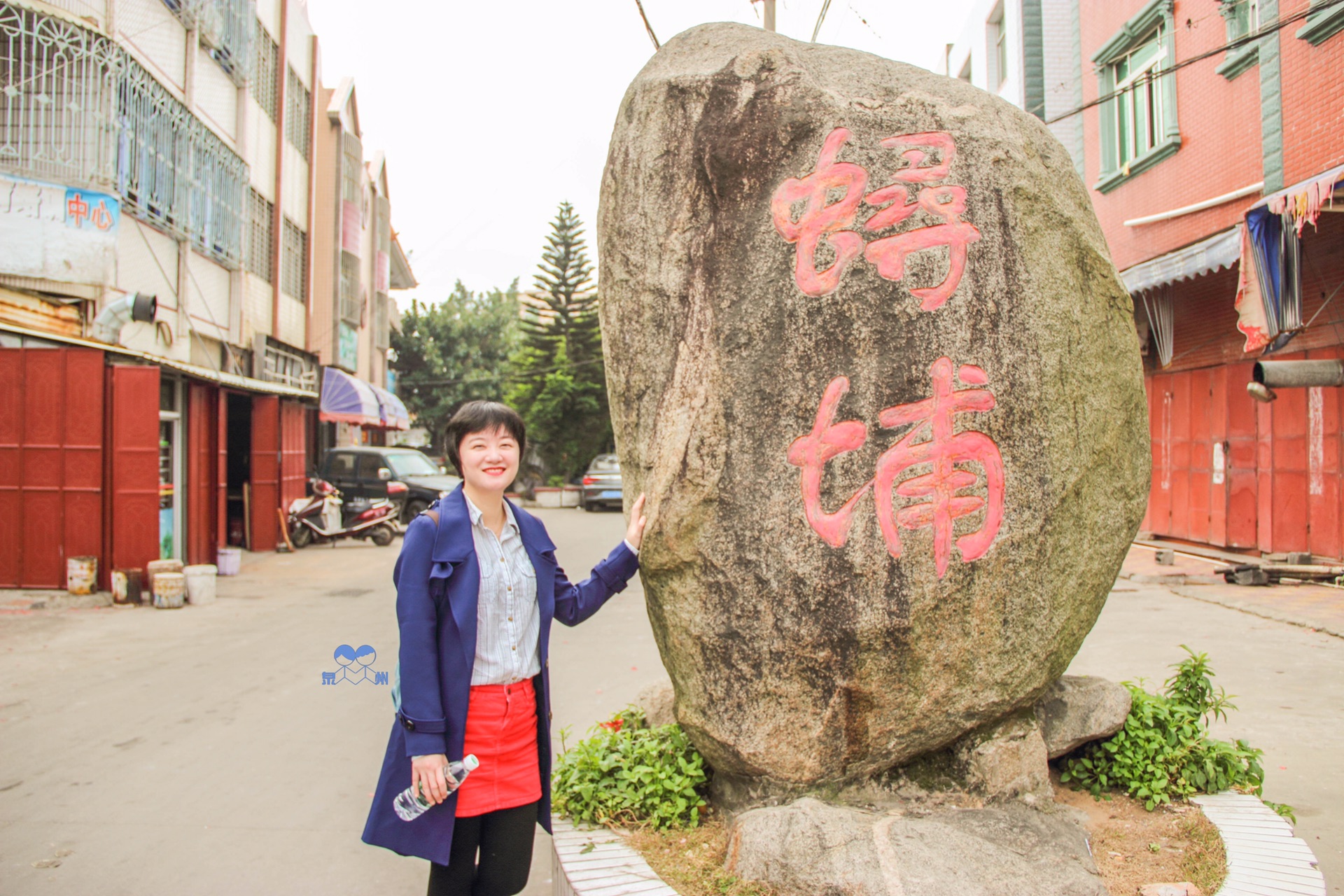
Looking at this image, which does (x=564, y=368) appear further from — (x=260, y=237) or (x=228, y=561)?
(x=228, y=561)

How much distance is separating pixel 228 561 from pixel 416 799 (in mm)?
9311

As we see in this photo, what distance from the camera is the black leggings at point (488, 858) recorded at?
2.24 meters

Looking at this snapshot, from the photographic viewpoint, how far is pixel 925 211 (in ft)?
9.28

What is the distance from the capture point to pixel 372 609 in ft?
27.3

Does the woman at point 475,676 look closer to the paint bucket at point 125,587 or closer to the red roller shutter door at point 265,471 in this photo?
the paint bucket at point 125,587

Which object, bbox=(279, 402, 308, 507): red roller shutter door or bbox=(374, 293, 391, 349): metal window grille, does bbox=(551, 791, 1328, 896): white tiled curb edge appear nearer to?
bbox=(279, 402, 308, 507): red roller shutter door

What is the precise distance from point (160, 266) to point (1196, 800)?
1095 centimetres

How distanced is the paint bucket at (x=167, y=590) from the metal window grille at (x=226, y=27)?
22.3 ft

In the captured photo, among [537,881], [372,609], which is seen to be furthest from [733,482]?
[372,609]

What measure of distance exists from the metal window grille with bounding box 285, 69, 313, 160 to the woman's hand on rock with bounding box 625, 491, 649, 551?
1476cm

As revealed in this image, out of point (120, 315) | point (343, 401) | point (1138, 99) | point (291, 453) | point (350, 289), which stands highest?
point (1138, 99)

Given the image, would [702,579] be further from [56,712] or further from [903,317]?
[56,712]

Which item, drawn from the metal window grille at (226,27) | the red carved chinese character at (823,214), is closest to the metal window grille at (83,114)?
the metal window grille at (226,27)

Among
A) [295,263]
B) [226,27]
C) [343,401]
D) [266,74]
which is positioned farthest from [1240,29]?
[343,401]
